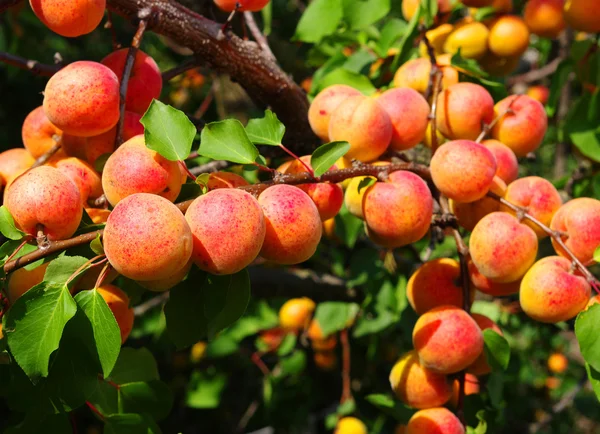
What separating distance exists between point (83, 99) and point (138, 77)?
14 cm

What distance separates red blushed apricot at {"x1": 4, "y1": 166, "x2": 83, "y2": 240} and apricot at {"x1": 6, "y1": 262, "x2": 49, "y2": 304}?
0.22ft

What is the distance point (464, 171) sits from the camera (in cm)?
86

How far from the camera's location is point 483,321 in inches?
38.5

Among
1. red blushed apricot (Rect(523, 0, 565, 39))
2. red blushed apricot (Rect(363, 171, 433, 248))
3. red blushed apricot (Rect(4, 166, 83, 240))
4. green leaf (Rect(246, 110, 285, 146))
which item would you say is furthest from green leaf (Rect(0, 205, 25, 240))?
red blushed apricot (Rect(523, 0, 565, 39))

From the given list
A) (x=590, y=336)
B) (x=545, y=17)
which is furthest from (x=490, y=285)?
(x=545, y=17)

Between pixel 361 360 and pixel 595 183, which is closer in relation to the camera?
pixel 595 183

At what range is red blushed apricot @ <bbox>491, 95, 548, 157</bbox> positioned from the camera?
1063mm

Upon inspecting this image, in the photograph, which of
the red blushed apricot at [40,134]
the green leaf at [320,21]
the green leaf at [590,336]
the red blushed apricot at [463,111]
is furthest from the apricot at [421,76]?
the red blushed apricot at [40,134]

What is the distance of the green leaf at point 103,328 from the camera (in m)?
0.66

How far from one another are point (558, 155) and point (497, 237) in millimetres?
1601

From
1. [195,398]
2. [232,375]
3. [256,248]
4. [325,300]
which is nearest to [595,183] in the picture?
[325,300]

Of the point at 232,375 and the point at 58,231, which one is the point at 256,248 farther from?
the point at 232,375

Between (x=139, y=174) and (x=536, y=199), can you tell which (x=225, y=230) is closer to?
(x=139, y=174)

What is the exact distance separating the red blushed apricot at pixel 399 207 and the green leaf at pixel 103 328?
0.38 meters
